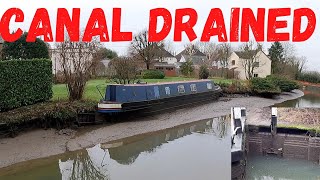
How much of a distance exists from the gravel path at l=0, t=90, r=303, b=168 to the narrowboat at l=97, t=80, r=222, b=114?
56 centimetres

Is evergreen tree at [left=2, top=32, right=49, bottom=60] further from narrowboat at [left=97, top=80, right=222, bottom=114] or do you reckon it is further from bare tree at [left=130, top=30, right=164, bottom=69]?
bare tree at [left=130, top=30, right=164, bottom=69]

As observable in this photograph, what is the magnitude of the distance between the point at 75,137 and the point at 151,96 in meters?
4.77

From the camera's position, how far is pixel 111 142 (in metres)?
11.8

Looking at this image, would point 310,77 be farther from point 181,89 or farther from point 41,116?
point 41,116

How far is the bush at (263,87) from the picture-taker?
80.3 feet

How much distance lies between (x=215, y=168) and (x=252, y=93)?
17.4 m

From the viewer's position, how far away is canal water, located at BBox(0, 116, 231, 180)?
8485 mm

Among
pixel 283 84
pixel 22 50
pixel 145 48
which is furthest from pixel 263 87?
pixel 22 50

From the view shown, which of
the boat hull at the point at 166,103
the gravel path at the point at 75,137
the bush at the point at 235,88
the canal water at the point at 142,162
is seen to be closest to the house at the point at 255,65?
the bush at the point at 235,88

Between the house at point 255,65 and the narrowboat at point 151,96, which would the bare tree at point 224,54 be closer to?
the house at point 255,65

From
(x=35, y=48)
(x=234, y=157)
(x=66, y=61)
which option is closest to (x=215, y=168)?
(x=234, y=157)

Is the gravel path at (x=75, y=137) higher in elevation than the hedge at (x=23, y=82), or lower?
lower

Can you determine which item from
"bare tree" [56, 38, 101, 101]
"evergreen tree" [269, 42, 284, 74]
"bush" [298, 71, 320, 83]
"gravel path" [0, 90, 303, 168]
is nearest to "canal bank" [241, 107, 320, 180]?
"gravel path" [0, 90, 303, 168]

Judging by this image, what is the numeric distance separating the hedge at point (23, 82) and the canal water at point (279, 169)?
26.6ft
